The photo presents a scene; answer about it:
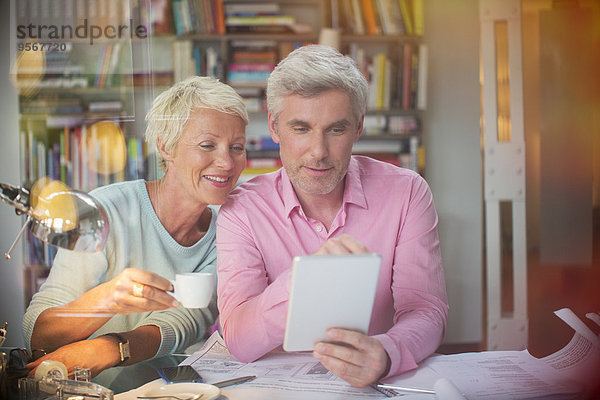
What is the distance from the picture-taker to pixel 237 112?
1.21 meters

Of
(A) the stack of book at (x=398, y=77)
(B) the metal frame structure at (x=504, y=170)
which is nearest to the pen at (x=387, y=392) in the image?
(B) the metal frame structure at (x=504, y=170)

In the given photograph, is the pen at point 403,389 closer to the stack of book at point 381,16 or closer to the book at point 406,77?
the book at point 406,77

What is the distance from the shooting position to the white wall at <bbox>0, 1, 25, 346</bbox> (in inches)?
49.9

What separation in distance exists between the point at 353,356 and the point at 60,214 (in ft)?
2.32

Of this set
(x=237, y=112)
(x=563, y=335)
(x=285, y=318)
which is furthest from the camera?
(x=563, y=335)

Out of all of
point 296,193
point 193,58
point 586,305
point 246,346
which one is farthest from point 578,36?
point 246,346

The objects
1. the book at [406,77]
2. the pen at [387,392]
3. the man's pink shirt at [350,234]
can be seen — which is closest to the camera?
the pen at [387,392]

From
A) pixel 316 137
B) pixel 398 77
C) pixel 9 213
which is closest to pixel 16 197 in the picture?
pixel 9 213

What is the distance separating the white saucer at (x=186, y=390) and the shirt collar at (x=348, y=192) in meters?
0.40

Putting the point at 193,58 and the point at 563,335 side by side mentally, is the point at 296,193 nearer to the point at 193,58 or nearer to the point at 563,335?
the point at 193,58

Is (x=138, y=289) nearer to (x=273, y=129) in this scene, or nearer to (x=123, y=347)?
(x=123, y=347)

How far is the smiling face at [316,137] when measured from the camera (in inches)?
44.2

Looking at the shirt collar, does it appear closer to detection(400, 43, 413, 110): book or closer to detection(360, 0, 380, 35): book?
detection(400, 43, 413, 110): book

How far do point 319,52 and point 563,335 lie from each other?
0.88 metres
